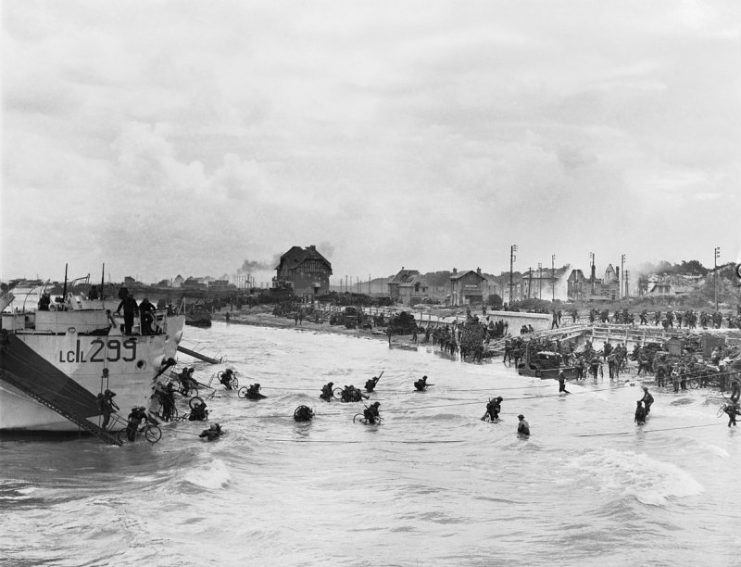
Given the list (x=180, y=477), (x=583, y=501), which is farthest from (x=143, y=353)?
(x=583, y=501)

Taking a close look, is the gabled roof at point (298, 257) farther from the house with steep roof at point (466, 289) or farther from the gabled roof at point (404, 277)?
the house with steep roof at point (466, 289)

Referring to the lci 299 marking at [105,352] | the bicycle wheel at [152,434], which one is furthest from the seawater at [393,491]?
the lci 299 marking at [105,352]

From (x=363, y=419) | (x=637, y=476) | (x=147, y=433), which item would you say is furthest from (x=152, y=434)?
(x=637, y=476)

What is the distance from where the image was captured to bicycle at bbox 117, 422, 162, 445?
24.0m

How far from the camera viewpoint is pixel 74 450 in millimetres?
23188

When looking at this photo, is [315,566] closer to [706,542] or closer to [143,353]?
[706,542]

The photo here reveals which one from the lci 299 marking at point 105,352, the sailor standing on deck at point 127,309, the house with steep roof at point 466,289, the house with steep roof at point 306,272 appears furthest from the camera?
the house with steep roof at point 306,272

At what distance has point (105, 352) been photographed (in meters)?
25.2

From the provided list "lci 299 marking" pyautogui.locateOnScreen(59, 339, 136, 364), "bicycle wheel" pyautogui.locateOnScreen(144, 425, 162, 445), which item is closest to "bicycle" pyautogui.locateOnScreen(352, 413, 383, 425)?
"bicycle wheel" pyautogui.locateOnScreen(144, 425, 162, 445)

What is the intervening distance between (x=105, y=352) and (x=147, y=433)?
3.66 m

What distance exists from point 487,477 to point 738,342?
107ft

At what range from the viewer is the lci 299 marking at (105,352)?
24.6 m

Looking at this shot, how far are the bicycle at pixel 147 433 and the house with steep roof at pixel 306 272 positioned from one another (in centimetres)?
10797

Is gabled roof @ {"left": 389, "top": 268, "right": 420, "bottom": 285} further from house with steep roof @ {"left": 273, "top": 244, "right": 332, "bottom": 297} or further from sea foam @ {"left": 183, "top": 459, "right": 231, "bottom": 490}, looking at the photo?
sea foam @ {"left": 183, "top": 459, "right": 231, "bottom": 490}
